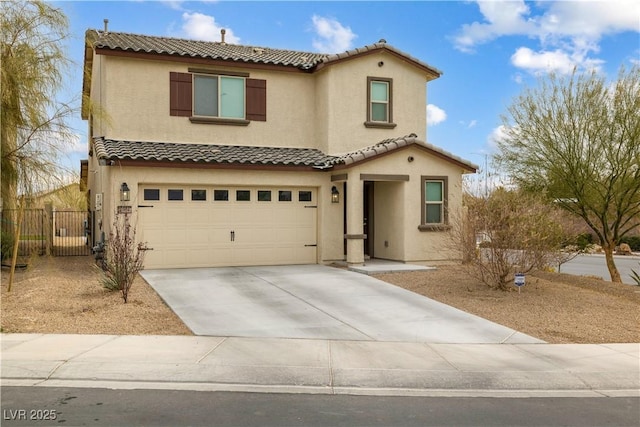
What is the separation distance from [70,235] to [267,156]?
56.3ft

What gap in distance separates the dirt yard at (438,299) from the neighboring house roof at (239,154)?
3.29 metres

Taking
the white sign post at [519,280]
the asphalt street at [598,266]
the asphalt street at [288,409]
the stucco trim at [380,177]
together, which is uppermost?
the stucco trim at [380,177]

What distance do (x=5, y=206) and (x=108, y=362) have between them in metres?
6.79

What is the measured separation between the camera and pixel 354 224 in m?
15.8

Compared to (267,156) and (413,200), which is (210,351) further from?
(413,200)

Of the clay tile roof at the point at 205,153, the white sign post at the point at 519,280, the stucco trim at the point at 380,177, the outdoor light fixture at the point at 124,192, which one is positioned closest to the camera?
the white sign post at the point at 519,280

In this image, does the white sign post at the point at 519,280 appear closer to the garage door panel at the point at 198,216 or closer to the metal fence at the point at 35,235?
the garage door panel at the point at 198,216

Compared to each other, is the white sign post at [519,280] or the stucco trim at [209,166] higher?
the stucco trim at [209,166]

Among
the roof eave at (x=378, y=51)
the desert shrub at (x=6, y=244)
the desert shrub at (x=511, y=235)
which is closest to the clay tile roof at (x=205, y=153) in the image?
the roof eave at (x=378, y=51)

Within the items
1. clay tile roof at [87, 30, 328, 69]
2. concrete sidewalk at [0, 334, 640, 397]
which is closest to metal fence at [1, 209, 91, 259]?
clay tile roof at [87, 30, 328, 69]

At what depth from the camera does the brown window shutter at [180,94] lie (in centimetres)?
1656

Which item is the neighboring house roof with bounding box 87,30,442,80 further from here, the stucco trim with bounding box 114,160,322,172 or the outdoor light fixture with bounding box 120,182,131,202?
the outdoor light fixture with bounding box 120,182,131,202

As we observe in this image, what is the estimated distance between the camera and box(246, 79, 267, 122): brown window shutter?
17344 millimetres

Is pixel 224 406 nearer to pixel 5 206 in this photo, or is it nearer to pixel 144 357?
pixel 144 357
